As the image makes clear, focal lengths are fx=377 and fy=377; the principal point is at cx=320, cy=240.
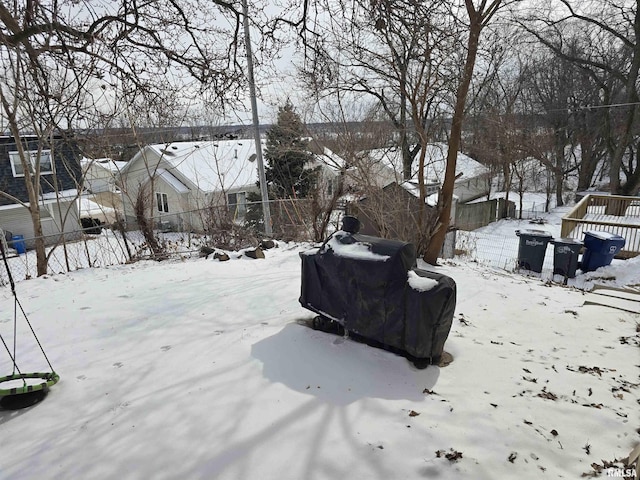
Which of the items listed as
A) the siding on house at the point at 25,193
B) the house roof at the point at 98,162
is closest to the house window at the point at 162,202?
the house roof at the point at 98,162

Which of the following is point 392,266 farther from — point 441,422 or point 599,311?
point 599,311

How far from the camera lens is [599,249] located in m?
9.12

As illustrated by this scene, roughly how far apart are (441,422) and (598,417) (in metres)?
1.17

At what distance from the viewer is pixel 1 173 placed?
1547 cm

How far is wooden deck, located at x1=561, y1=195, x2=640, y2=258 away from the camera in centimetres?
1041

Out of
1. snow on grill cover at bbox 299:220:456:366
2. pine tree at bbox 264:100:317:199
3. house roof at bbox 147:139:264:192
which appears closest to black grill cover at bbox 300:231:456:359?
snow on grill cover at bbox 299:220:456:366

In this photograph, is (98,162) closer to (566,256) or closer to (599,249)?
A: (566,256)

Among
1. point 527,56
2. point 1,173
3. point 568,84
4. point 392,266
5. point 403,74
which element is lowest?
point 392,266

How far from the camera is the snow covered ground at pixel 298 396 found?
2.32 m

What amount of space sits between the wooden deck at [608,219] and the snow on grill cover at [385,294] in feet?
28.9

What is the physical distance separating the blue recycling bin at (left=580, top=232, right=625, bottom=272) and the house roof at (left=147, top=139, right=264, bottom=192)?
14000mm

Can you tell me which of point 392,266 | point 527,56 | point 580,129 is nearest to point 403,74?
point 392,266

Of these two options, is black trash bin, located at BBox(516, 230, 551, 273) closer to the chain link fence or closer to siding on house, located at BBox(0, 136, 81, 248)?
the chain link fence

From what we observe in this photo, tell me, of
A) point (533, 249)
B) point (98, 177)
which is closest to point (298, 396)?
point (533, 249)
